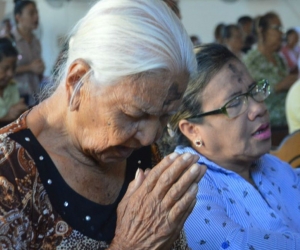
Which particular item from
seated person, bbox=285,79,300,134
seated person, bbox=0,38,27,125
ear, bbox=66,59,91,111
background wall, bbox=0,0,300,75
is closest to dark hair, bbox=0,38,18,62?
seated person, bbox=0,38,27,125

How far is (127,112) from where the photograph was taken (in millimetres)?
1507

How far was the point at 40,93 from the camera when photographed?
1740 millimetres

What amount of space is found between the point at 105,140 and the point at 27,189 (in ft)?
0.67

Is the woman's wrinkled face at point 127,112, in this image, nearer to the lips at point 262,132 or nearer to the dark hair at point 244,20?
the lips at point 262,132

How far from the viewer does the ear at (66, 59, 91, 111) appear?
4.90ft

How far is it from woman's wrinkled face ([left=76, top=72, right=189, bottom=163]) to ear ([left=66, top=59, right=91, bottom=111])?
0.06 feet

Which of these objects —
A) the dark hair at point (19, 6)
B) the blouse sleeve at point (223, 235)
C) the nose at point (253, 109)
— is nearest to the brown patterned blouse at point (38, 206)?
the blouse sleeve at point (223, 235)

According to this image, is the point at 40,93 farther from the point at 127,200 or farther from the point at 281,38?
the point at 281,38

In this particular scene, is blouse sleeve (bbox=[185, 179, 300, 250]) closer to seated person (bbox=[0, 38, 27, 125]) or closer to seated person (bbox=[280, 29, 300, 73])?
seated person (bbox=[0, 38, 27, 125])

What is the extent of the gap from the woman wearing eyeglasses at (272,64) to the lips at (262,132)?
11.3 feet

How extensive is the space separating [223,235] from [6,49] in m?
3.18

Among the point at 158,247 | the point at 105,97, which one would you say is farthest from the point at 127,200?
the point at 105,97

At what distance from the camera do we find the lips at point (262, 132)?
2355mm

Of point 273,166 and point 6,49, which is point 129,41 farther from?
point 6,49
